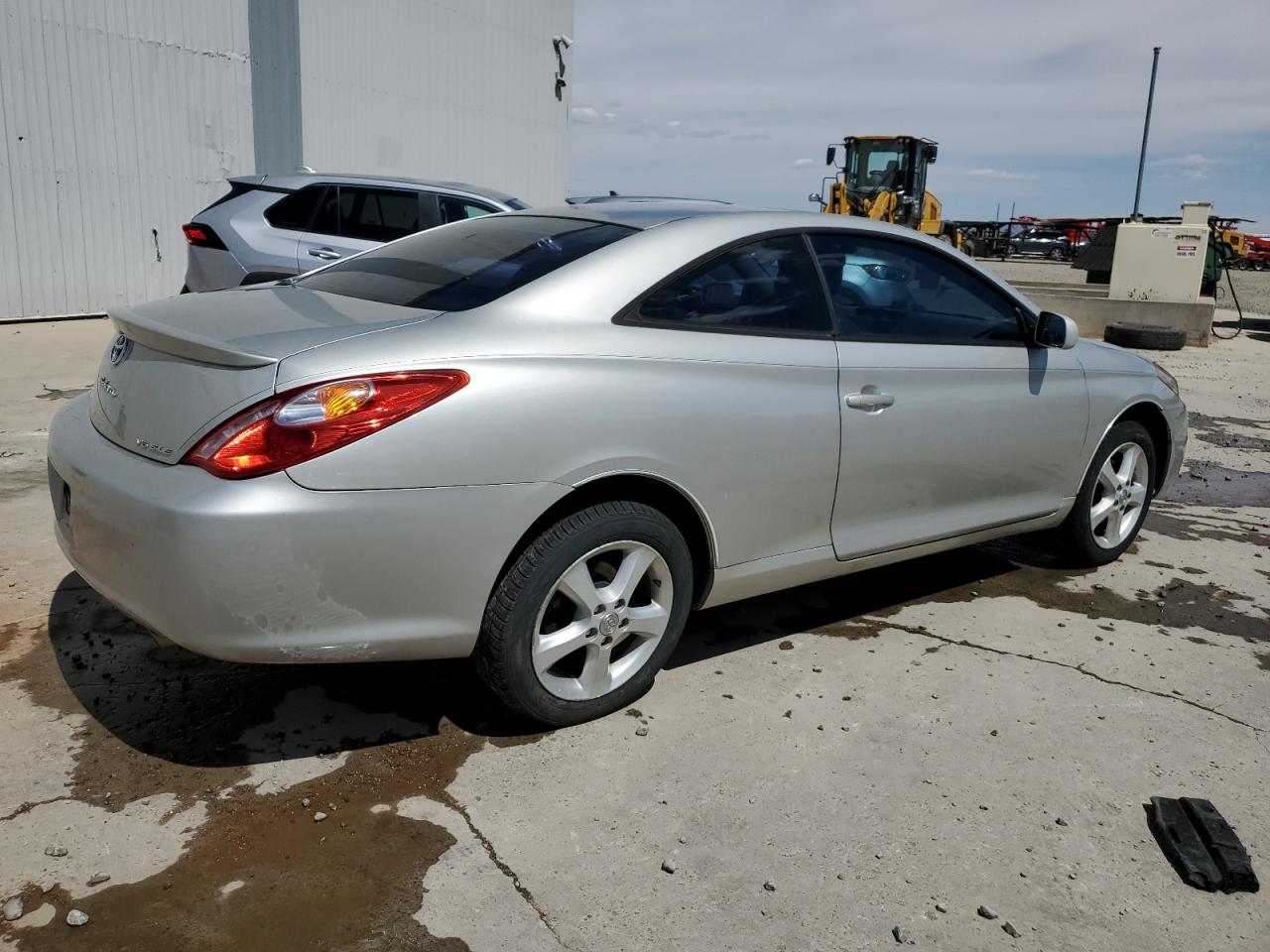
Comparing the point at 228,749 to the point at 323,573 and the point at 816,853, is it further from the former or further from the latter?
the point at 816,853

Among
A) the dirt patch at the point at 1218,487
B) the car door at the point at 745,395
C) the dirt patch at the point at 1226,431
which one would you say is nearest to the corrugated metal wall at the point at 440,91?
the dirt patch at the point at 1226,431

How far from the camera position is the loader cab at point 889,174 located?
2142cm

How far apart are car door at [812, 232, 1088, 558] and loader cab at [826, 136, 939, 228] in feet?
58.2

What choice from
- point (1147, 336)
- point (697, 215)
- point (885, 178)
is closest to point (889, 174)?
point (885, 178)

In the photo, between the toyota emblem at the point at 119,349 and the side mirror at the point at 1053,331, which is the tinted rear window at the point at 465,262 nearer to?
the toyota emblem at the point at 119,349

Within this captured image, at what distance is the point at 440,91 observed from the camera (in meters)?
16.3

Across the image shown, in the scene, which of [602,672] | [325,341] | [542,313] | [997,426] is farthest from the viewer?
[997,426]

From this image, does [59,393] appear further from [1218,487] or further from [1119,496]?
[1218,487]

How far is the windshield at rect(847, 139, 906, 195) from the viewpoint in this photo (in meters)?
Answer: 21.7

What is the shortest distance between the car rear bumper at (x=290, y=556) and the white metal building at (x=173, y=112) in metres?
10.5

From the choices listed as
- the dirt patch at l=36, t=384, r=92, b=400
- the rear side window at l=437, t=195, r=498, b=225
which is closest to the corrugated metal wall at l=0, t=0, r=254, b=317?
the dirt patch at l=36, t=384, r=92, b=400

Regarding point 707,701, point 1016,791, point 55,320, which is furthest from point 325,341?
point 55,320

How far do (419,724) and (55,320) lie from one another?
35.5 ft

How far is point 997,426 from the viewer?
4137 millimetres
